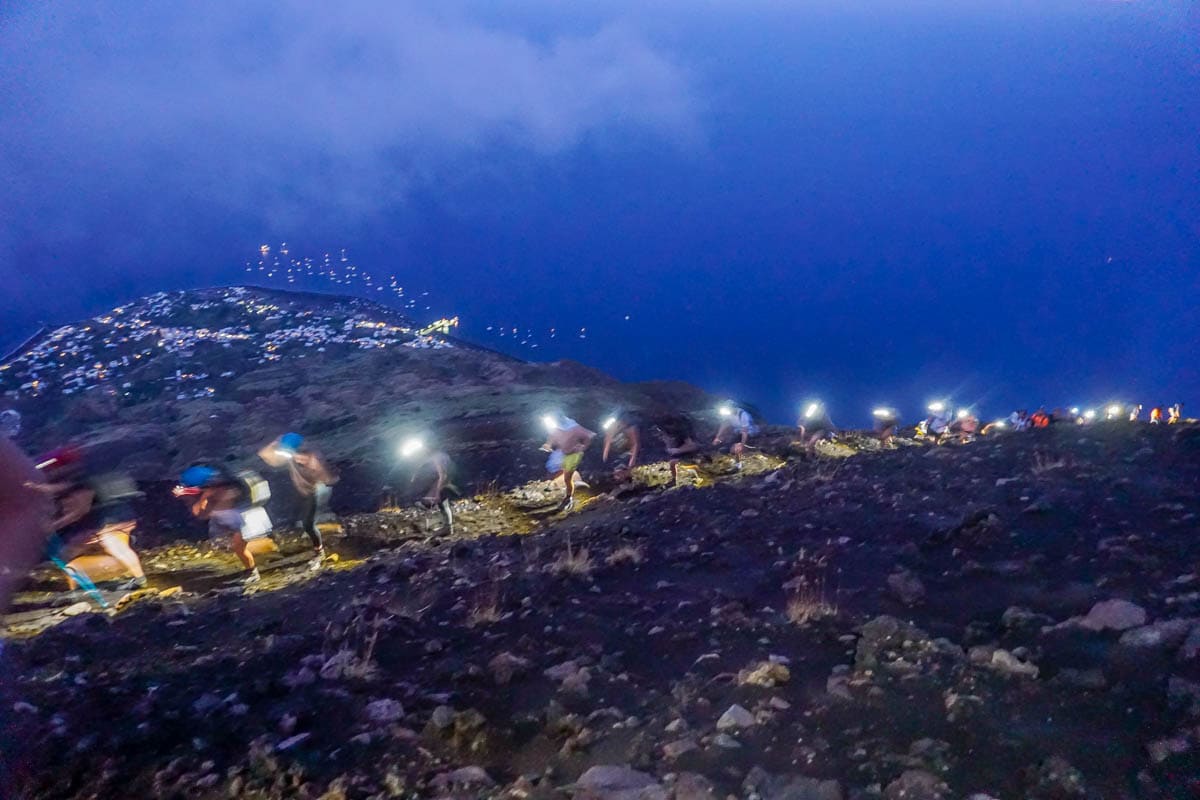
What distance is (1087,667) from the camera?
4.09m

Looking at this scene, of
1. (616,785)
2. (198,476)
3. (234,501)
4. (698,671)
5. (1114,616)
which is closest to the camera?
(616,785)

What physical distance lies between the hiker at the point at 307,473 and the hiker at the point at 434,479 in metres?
2.38

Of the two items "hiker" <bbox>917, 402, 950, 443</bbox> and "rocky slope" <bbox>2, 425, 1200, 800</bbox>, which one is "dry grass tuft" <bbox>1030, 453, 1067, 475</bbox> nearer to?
"rocky slope" <bbox>2, 425, 1200, 800</bbox>

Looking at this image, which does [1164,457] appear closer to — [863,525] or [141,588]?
[863,525]

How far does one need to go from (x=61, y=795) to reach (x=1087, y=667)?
585 centimetres

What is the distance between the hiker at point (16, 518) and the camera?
96.1 inches

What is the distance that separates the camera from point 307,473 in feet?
38.6

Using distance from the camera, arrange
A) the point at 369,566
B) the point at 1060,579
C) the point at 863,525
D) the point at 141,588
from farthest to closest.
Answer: the point at 141,588
the point at 369,566
the point at 863,525
the point at 1060,579

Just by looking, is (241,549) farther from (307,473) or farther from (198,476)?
(307,473)

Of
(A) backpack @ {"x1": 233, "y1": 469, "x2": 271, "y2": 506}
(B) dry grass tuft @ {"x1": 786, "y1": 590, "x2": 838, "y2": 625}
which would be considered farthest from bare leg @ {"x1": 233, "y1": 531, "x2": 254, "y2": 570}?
(B) dry grass tuft @ {"x1": 786, "y1": 590, "x2": 838, "y2": 625}

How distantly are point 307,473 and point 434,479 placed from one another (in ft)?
19.2

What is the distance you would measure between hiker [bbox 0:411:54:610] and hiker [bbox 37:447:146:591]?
22.4ft

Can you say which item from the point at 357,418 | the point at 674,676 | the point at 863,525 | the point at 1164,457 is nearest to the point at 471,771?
the point at 674,676

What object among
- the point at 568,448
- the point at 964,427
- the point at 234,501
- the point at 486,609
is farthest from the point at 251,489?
the point at 964,427
